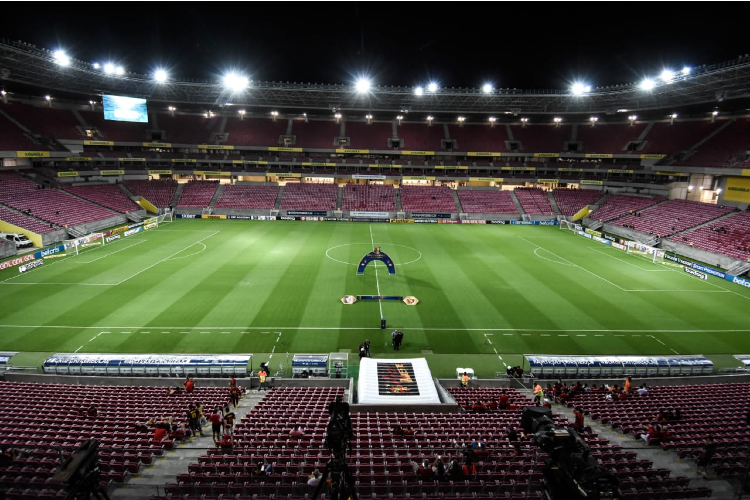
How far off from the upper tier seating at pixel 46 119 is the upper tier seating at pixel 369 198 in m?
41.2

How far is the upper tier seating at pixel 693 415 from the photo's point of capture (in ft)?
37.7

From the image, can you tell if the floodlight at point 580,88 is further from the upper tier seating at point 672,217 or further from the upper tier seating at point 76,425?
the upper tier seating at point 76,425

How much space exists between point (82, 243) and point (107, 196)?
19.5 metres

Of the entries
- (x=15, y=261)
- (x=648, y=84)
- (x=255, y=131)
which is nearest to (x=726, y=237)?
(x=648, y=84)

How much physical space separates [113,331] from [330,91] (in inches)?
1869

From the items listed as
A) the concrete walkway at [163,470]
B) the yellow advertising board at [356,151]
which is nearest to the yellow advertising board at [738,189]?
the yellow advertising board at [356,151]

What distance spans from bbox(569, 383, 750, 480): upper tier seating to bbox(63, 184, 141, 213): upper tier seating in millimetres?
58817

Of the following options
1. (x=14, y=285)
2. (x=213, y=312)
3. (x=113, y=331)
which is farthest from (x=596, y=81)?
(x=14, y=285)

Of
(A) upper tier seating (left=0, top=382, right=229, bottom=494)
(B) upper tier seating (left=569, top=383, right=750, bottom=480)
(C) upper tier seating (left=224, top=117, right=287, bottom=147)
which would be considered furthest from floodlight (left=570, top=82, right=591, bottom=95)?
(A) upper tier seating (left=0, top=382, right=229, bottom=494)

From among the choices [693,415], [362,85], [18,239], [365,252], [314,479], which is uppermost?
[362,85]

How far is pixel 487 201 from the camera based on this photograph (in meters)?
67.0

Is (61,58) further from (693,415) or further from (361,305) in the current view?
(693,415)

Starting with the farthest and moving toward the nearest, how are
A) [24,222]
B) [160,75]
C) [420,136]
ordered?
[420,136] → [160,75] → [24,222]

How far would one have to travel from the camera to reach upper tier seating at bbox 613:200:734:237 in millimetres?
46719
